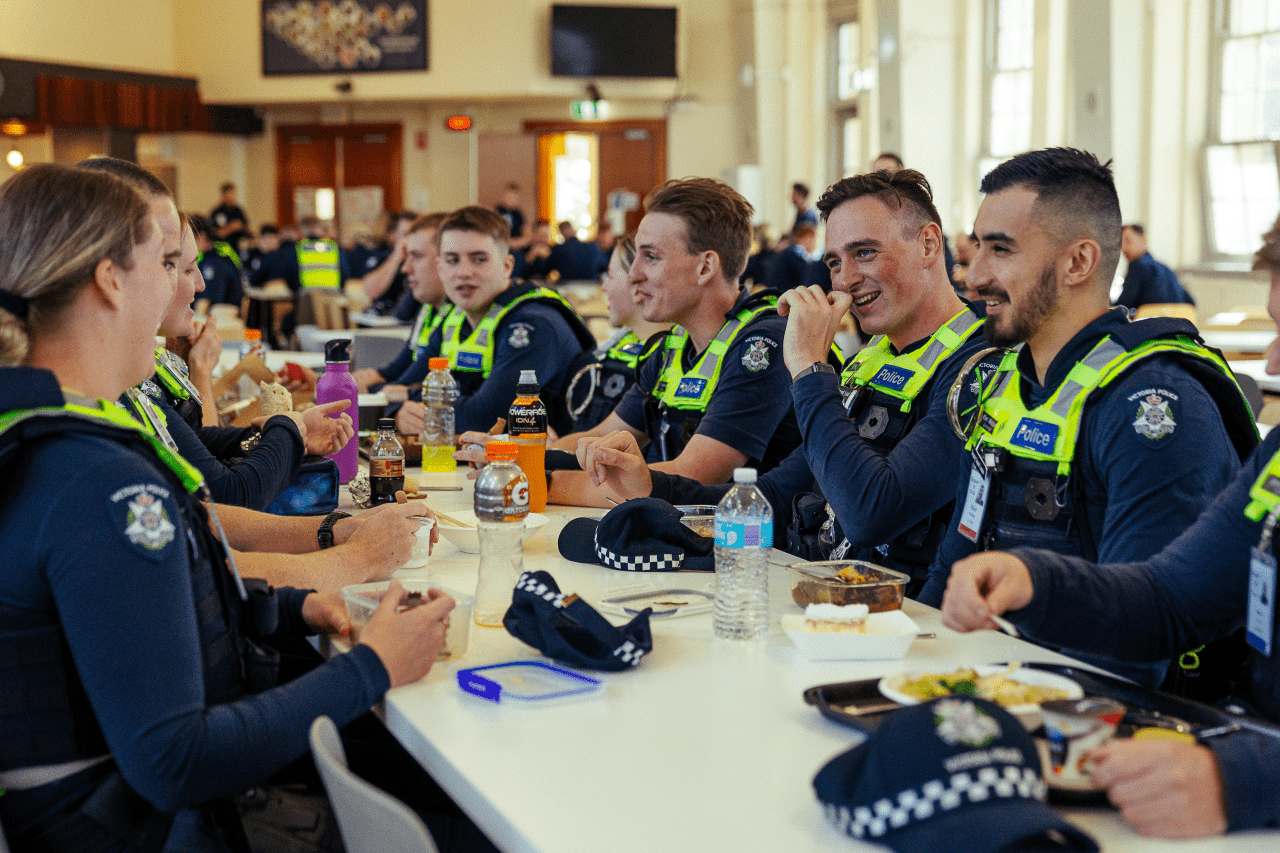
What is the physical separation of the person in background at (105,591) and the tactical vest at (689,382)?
1651 mm

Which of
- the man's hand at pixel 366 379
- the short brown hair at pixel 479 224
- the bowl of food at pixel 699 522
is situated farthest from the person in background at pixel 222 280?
the bowl of food at pixel 699 522

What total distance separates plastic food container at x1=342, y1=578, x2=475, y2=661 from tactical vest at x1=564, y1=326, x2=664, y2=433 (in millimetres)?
2329

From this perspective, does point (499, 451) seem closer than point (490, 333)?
Yes

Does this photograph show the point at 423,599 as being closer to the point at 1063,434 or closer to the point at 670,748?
the point at 670,748

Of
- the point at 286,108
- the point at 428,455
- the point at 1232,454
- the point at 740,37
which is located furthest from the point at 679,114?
the point at 1232,454

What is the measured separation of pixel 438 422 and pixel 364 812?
234 cm

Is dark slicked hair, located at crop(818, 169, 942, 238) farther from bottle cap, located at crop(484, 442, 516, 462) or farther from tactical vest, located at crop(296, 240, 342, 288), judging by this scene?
tactical vest, located at crop(296, 240, 342, 288)

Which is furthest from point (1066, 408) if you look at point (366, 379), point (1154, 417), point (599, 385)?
point (366, 379)

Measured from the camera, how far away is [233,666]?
154 centimetres

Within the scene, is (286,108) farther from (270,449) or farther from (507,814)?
(507,814)

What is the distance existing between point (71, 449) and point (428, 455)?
1.92 m

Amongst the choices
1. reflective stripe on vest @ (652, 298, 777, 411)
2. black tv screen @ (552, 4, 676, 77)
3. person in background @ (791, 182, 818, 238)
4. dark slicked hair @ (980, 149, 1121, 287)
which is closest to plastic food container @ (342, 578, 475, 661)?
dark slicked hair @ (980, 149, 1121, 287)

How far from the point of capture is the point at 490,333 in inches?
173

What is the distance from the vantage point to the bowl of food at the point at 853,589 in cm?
185
